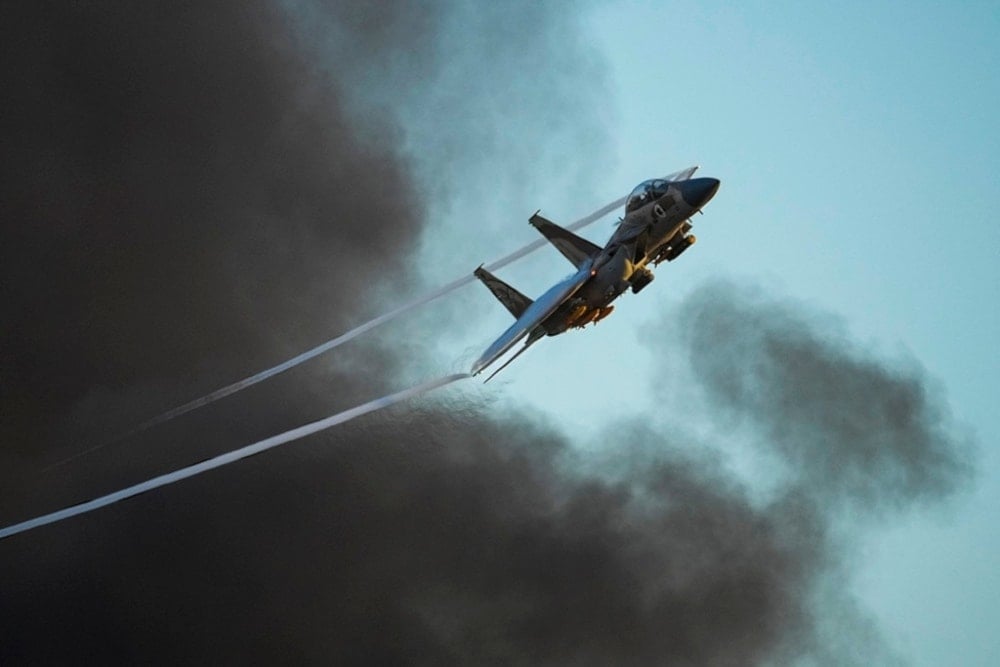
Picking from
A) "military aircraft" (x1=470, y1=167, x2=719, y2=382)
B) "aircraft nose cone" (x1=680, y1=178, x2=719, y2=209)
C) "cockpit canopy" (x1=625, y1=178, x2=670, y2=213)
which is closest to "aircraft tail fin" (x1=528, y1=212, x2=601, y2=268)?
"military aircraft" (x1=470, y1=167, x2=719, y2=382)

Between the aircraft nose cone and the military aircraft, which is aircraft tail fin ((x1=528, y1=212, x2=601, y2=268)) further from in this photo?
the aircraft nose cone

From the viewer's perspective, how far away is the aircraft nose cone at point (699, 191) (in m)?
82.4

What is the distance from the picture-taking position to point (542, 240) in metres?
98.2

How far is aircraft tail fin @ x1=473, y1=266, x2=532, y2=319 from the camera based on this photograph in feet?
289

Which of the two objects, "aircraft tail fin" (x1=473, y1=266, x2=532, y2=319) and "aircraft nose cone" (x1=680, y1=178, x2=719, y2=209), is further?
"aircraft tail fin" (x1=473, y1=266, x2=532, y2=319)

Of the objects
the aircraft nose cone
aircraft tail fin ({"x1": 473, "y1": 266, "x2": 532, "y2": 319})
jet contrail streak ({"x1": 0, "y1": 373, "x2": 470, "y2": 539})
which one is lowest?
the aircraft nose cone

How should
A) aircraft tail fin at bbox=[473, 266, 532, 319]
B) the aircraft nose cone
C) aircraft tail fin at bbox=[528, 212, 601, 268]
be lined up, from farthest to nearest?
aircraft tail fin at bbox=[473, 266, 532, 319], aircraft tail fin at bbox=[528, 212, 601, 268], the aircraft nose cone

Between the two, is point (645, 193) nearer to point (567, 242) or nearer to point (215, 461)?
point (567, 242)

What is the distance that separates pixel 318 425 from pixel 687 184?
34.9m

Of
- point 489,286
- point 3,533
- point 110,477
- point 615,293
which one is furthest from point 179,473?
point 615,293

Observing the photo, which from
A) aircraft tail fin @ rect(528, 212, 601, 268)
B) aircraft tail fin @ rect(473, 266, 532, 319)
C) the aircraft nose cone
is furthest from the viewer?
aircraft tail fin @ rect(473, 266, 532, 319)

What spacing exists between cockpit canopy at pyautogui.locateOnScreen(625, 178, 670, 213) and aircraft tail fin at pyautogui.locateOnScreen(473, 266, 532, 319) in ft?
27.5

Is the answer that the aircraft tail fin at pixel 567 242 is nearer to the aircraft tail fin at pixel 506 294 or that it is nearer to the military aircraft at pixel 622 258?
the military aircraft at pixel 622 258

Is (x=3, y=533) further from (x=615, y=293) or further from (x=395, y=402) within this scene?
(x=615, y=293)
